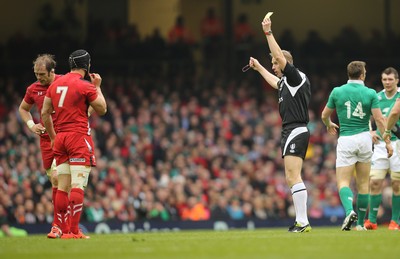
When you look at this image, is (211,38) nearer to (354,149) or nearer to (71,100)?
(354,149)

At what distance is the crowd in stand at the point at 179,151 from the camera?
24.5 meters

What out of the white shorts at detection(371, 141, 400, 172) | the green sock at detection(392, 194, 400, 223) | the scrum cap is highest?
the scrum cap

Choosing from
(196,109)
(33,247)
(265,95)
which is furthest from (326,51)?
(33,247)

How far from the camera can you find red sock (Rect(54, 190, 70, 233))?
13.5m

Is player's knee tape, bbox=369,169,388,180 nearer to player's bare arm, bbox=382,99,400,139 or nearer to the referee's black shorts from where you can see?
player's bare arm, bbox=382,99,400,139

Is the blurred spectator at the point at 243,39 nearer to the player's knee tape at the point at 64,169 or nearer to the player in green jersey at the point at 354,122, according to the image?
the player in green jersey at the point at 354,122

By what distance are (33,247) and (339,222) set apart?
48.1 feet

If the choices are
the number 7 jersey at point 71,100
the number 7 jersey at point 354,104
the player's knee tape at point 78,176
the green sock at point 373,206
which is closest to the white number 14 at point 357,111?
the number 7 jersey at point 354,104

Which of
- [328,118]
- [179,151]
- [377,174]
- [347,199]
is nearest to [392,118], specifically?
[328,118]

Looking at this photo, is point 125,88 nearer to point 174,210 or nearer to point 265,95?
point 265,95

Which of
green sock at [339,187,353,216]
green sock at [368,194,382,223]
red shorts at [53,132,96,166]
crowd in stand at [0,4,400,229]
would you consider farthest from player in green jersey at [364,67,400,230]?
crowd in stand at [0,4,400,229]

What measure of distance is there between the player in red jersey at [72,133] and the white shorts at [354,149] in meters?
3.87

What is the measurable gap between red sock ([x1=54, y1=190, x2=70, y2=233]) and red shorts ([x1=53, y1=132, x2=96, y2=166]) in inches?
18.1

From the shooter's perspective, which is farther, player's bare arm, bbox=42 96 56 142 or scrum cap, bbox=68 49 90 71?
scrum cap, bbox=68 49 90 71
